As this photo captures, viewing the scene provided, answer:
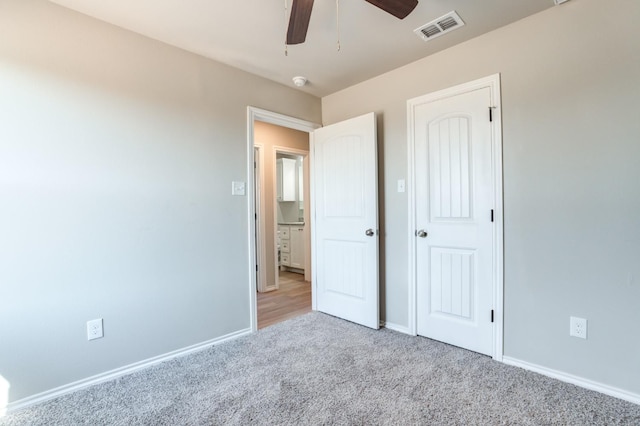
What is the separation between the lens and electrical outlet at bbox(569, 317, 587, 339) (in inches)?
74.8

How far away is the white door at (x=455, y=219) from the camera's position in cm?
229

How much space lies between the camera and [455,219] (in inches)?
96.1

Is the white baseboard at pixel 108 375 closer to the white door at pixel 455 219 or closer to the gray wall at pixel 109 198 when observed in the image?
the gray wall at pixel 109 198

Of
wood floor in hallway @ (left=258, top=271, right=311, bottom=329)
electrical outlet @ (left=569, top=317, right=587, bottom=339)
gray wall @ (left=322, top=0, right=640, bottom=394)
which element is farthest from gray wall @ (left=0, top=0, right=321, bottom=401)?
electrical outlet @ (left=569, top=317, right=587, bottom=339)

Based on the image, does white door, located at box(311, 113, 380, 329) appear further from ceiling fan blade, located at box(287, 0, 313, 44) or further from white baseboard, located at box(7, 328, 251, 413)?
ceiling fan blade, located at box(287, 0, 313, 44)

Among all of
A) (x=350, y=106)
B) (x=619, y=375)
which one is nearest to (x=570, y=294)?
(x=619, y=375)

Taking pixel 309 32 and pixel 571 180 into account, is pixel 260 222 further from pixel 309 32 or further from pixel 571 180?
pixel 571 180

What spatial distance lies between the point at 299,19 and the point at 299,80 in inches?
54.6

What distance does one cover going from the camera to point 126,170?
2.11 metres

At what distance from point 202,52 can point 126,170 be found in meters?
1.11

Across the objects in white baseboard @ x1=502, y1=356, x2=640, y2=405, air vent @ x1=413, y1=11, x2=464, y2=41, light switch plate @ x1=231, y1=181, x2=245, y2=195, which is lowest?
white baseboard @ x1=502, y1=356, x2=640, y2=405

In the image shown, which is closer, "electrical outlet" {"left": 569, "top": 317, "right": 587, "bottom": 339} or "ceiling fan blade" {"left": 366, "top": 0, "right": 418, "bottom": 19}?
"ceiling fan blade" {"left": 366, "top": 0, "right": 418, "bottom": 19}

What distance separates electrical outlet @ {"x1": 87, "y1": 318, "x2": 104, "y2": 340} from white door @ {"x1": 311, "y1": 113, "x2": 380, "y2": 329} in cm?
198

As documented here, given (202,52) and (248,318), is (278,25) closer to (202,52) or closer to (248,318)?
(202,52)
